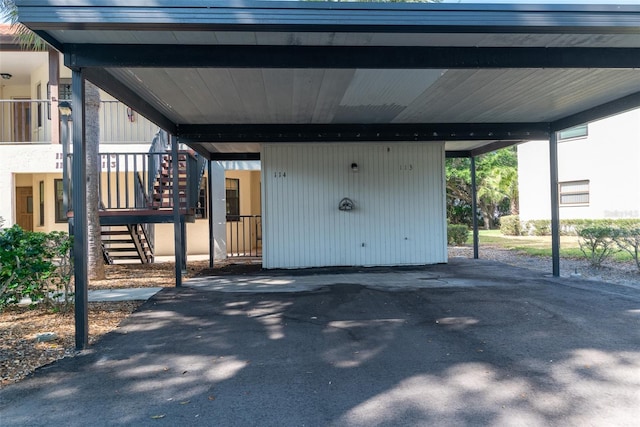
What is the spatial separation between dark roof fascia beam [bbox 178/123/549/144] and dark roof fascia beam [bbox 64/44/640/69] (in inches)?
169

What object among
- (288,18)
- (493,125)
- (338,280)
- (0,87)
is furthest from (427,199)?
(0,87)

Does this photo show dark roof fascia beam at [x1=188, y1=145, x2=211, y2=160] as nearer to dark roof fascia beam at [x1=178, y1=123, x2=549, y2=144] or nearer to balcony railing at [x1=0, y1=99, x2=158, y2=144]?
dark roof fascia beam at [x1=178, y1=123, x2=549, y2=144]

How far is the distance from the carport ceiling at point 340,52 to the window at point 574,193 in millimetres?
11735

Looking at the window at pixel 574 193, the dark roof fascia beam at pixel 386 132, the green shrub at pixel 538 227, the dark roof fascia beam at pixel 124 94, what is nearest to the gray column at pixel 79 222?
the dark roof fascia beam at pixel 124 94

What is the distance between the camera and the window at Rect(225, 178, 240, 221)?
15.4 meters

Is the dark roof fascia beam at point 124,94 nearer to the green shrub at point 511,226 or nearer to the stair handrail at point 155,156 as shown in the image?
the stair handrail at point 155,156

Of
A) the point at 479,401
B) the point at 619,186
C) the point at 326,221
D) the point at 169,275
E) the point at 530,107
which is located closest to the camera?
the point at 479,401

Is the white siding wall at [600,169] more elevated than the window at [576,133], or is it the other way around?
the window at [576,133]

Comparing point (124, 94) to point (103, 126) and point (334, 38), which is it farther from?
point (103, 126)

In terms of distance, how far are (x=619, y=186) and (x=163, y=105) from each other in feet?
53.4

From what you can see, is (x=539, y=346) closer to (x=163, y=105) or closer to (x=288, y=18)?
(x=288, y=18)

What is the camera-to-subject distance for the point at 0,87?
15.3m

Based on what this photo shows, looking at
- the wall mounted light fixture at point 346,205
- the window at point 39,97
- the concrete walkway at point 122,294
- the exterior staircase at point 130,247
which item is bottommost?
the concrete walkway at point 122,294

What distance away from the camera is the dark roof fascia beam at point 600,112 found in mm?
7199
